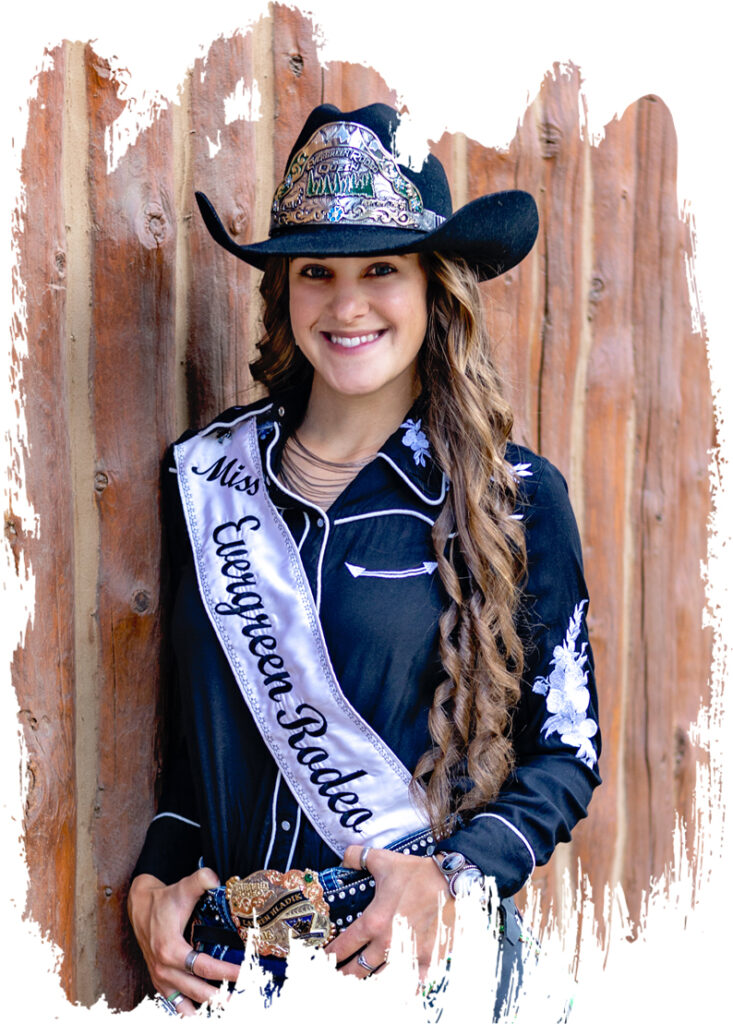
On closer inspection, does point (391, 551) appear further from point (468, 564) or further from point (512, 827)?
point (512, 827)

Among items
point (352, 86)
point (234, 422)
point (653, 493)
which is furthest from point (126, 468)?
point (653, 493)

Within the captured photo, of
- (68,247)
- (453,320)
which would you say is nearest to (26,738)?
(68,247)

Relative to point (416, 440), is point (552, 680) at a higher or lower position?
lower

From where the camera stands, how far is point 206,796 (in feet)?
6.74

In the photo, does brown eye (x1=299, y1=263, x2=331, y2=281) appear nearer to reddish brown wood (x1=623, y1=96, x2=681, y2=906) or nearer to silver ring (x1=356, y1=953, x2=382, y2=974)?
silver ring (x1=356, y1=953, x2=382, y2=974)

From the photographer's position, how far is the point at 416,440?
2125 mm

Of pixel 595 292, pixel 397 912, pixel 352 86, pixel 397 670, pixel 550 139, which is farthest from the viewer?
pixel 595 292

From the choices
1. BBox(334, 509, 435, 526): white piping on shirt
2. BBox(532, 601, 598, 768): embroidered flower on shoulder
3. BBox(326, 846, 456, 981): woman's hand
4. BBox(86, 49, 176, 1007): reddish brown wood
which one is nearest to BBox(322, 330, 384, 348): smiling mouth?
BBox(334, 509, 435, 526): white piping on shirt

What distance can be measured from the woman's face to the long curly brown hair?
0.31 feet

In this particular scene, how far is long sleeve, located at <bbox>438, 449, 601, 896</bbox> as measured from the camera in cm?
201

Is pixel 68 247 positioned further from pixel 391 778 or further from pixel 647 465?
pixel 647 465

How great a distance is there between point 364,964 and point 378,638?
56 cm

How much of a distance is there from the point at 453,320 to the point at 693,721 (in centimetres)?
192

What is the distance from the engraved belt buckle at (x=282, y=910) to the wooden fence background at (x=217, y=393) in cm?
39
